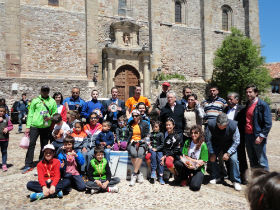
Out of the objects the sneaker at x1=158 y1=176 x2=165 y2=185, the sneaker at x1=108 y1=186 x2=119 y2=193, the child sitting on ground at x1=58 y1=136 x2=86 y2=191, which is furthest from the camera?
the sneaker at x1=158 y1=176 x2=165 y2=185

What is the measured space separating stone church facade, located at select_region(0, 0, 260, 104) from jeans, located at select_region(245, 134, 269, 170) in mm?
12336

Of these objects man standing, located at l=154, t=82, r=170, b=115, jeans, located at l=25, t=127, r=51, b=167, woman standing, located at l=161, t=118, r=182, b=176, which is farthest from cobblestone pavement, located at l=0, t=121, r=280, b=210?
man standing, located at l=154, t=82, r=170, b=115

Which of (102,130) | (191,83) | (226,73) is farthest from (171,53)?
(102,130)

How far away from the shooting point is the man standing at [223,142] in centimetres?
457

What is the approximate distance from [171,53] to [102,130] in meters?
15.3

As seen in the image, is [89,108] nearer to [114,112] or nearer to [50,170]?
[114,112]

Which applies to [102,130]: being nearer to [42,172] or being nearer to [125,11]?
A: [42,172]

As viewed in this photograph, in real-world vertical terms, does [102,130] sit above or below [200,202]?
above

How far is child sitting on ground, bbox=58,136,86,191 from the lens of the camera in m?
4.31

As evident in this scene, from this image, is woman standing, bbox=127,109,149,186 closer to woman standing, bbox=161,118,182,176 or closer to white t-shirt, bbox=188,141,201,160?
woman standing, bbox=161,118,182,176

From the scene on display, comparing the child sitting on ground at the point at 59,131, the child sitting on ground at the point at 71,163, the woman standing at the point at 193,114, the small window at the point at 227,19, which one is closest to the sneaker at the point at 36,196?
the child sitting on ground at the point at 71,163

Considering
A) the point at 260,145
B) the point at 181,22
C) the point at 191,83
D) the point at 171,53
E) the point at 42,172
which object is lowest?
the point at 42,172

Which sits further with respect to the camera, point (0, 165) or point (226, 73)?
point (226, 73)

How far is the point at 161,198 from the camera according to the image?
396 cm
